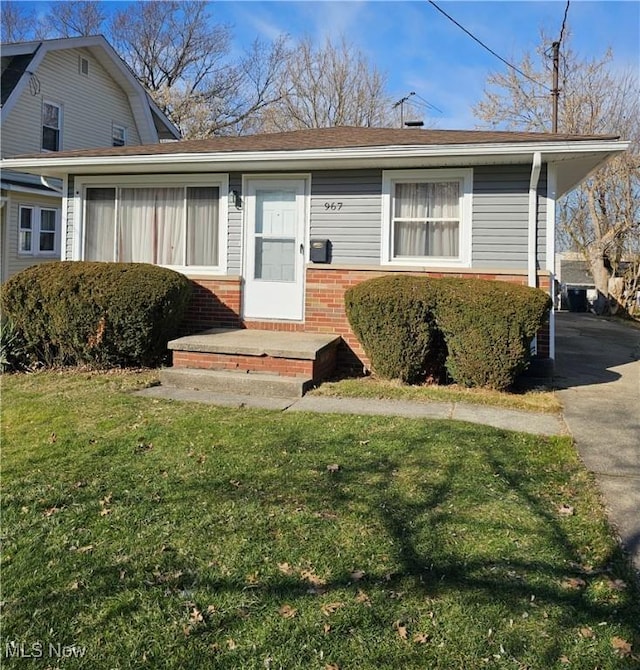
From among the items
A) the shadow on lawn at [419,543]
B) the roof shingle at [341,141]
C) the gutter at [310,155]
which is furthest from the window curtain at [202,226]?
the shadow on lawn at [419,543]

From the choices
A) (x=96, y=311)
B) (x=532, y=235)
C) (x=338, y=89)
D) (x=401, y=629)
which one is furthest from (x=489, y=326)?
(x=338, y=89)

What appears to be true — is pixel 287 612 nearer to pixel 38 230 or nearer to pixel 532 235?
pixel 532 235

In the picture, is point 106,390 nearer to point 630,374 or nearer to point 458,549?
point 458,549

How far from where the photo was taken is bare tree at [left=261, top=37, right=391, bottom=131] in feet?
94.8

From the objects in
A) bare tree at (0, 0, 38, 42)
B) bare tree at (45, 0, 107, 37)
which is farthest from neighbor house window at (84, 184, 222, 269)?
bare tree at (45, 0, 107, 37)

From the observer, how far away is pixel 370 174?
812cm

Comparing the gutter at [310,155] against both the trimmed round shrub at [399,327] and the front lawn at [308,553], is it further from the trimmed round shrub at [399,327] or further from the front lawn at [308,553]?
the front lawn at [308,553]

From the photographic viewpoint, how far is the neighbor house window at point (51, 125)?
17203mm

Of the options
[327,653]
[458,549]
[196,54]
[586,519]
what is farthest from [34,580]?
[196,54]

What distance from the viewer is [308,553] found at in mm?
3029

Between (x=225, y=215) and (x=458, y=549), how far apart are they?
21.9ft

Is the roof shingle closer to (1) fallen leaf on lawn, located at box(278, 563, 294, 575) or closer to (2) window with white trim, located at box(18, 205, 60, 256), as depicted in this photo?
(1) fallen leaf on lawn, located at box(278, 563, 294, 575)

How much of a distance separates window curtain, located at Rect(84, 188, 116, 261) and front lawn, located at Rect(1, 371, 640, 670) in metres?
4.96

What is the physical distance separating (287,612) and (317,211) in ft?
21.3
